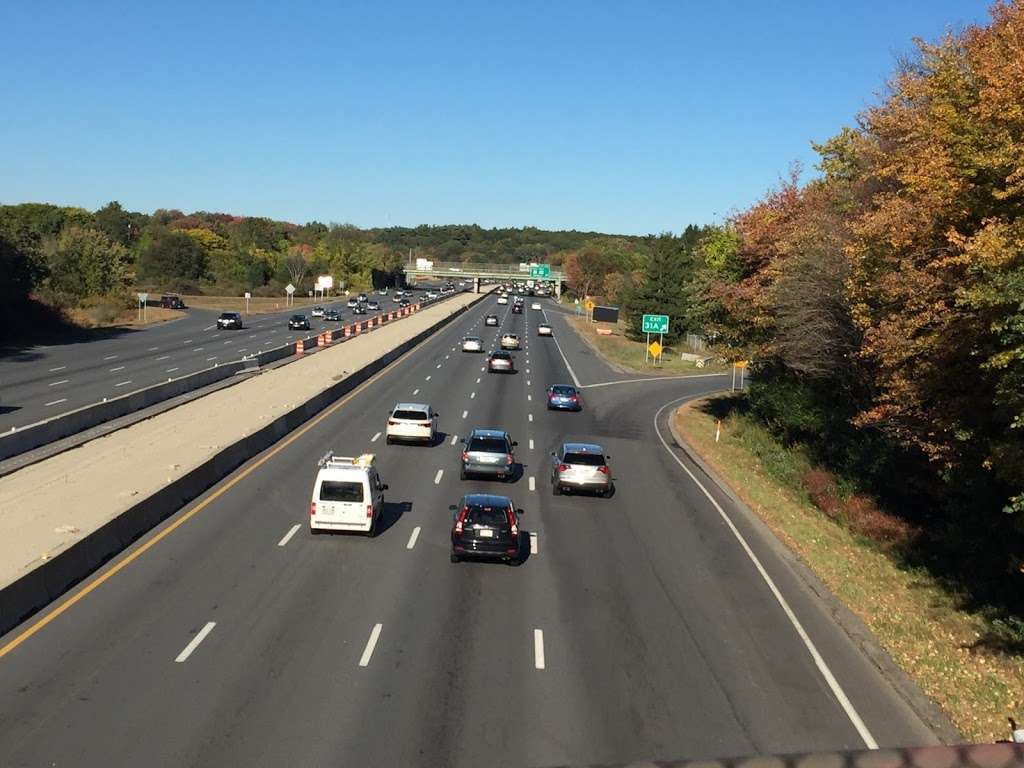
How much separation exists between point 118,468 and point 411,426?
34.9 ft

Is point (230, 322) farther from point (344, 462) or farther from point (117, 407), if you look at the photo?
point (344, 462)

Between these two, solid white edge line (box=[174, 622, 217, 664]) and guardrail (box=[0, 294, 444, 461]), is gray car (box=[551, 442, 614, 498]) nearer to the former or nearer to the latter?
solid white edge line (box=[174, 622, 217, 664])

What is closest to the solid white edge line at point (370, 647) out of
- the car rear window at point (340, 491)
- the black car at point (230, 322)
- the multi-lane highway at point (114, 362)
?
the car rear window at point (340, 491)

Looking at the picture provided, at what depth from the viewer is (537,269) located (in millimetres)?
193625

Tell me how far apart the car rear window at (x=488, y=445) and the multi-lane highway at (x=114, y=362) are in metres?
16.7

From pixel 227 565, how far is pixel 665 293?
84.6 metres

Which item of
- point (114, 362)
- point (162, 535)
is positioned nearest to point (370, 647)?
point (162, 535)

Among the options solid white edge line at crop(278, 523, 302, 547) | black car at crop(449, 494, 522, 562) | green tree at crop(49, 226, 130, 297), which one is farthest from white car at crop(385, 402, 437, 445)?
green tree at crop(49, 226, 130, 297)

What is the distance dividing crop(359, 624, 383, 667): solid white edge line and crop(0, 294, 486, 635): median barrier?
5.34 m

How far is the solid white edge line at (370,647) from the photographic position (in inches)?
563

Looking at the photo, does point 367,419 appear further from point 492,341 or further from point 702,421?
point 492,341

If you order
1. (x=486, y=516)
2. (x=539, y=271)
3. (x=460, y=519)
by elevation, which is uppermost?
(x=486, y=516)

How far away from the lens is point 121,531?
20.5 meters

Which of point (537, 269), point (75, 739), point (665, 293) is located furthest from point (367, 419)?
point (537, 269)
